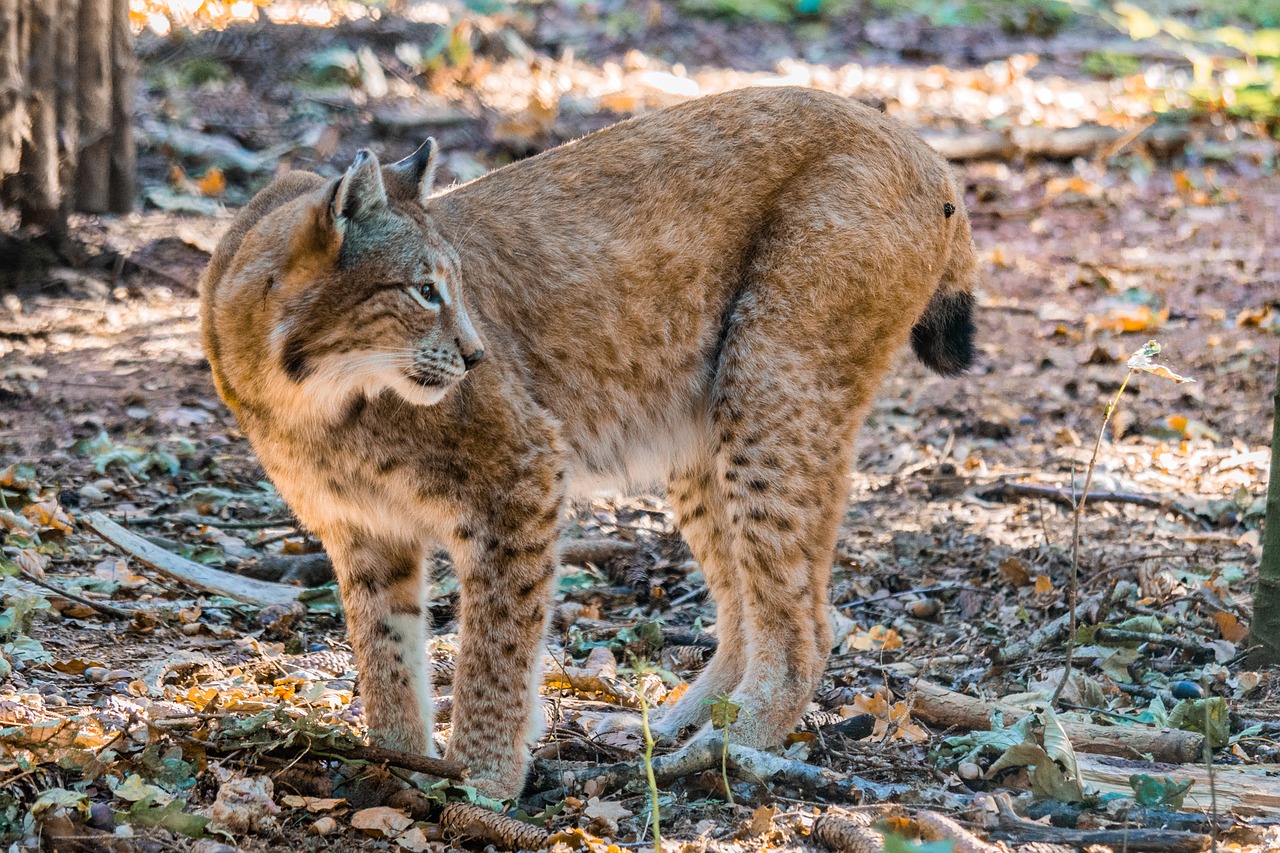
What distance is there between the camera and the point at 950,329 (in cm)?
500

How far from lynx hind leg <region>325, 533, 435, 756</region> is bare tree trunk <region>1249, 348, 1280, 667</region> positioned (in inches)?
109

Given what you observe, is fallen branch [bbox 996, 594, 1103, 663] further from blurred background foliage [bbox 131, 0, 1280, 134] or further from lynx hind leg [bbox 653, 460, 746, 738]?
blurred background foliage [bbox 131, 0, 1280, 134]

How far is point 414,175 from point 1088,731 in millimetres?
2651

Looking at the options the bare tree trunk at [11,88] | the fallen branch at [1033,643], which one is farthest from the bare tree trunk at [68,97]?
the fallen branch at [1033,643]

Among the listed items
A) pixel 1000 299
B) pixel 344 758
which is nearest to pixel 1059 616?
pixel 344 758

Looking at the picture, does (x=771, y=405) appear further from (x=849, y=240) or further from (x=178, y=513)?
(x=178, y=513)

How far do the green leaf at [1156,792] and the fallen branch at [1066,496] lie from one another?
237 centimetres

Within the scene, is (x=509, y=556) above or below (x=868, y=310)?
below

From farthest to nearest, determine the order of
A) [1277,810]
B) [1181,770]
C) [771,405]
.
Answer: [771,405], [1181,770], [1277,810]

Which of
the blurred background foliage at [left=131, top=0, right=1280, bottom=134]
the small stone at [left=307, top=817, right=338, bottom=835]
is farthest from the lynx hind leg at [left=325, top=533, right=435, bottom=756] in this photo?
the blurred background foliage at [left=131, top=0, right=1280, bottom=134]

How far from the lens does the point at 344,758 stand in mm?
3688

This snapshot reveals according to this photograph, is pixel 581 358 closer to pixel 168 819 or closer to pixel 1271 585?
pixel 168 819

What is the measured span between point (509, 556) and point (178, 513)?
91.8 inches

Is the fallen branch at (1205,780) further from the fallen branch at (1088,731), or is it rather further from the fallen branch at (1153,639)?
the fallen branch at (1153,639)
